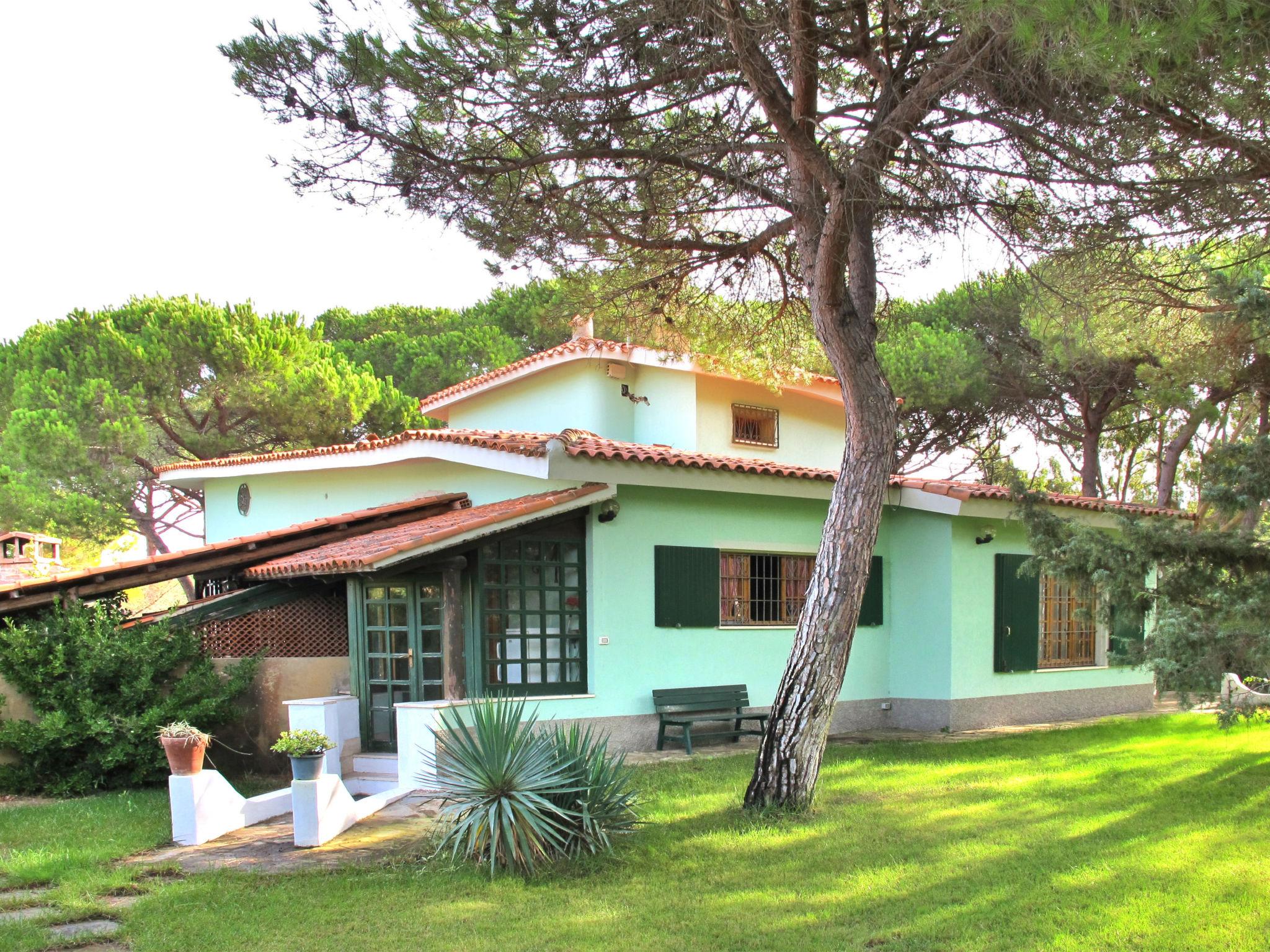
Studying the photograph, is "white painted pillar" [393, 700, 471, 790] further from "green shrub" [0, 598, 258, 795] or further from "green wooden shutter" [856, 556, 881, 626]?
"green wooden shutter" [856, 556, 881, 626]

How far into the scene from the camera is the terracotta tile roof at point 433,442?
11.1 metres

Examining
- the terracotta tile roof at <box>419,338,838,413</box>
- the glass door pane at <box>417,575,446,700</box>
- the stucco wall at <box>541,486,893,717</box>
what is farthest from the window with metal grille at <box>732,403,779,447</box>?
the glass door pane at <box>417,575,446,700</box>

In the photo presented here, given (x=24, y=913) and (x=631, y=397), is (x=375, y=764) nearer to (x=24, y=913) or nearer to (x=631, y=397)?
(x=24, y=913)

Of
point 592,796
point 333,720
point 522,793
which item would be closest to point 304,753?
point 522,793

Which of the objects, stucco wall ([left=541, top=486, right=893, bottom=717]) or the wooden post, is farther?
stucco wall ([left=541, top=486, right=893, bottom=717])

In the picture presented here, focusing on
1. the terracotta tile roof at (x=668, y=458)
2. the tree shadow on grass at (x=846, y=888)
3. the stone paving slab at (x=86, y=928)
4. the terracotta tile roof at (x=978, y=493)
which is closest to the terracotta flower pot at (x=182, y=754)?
the tree shadow on grass at (x=846, y=888)

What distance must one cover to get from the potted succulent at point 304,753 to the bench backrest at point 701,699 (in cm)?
476

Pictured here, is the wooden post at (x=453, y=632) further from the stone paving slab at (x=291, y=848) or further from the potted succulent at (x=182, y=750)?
the potted succulent at (x=182, y=750)

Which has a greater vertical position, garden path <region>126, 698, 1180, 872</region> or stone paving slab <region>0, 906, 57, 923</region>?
stone paving slab <region>0, 906, 57, 923</region>

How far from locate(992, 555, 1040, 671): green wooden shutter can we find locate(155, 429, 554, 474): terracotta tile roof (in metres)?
6.33

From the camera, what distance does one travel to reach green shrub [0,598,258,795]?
9.76 m

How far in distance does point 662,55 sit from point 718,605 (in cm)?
618

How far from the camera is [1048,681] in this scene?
48.7 feet

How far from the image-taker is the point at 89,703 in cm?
977
